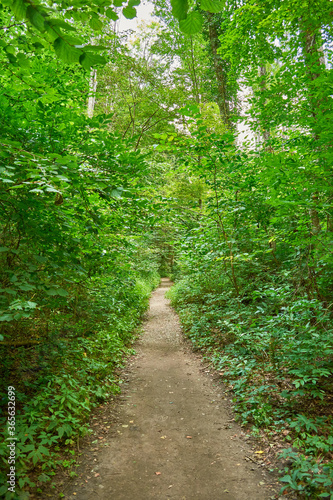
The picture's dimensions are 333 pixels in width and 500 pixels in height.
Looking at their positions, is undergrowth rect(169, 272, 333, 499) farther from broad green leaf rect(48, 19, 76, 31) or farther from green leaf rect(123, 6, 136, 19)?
broad green leaf rect(48, 19, 76, 31)

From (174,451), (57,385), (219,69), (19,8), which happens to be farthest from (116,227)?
(219,69)

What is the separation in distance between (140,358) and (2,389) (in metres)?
3.77

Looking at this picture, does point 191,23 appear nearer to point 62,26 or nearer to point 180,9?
point 180,9

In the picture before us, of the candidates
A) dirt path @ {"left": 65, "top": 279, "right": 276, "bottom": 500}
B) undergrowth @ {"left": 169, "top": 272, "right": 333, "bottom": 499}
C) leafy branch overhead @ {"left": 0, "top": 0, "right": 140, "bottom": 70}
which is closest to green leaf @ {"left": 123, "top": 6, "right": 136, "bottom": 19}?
leafy branch overhead @ {"left": 0, "top": 0, "right": 140, "bottom": 70}

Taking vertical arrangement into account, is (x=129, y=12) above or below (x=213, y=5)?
above

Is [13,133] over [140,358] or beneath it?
over

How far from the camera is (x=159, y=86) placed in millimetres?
10430

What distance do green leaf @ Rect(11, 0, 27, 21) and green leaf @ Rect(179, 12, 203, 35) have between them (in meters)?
0.71

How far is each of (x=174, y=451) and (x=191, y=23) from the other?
4.17 m

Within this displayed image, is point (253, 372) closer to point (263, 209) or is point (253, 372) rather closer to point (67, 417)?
point (67, 417)

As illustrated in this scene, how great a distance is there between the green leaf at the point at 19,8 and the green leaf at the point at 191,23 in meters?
0.71

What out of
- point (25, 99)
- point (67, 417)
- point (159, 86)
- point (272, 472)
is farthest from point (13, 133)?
point (159, 86)

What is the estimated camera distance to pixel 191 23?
4.04ft

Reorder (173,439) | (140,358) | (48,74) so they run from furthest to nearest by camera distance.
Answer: (140,358), (173,439), (48,74)
